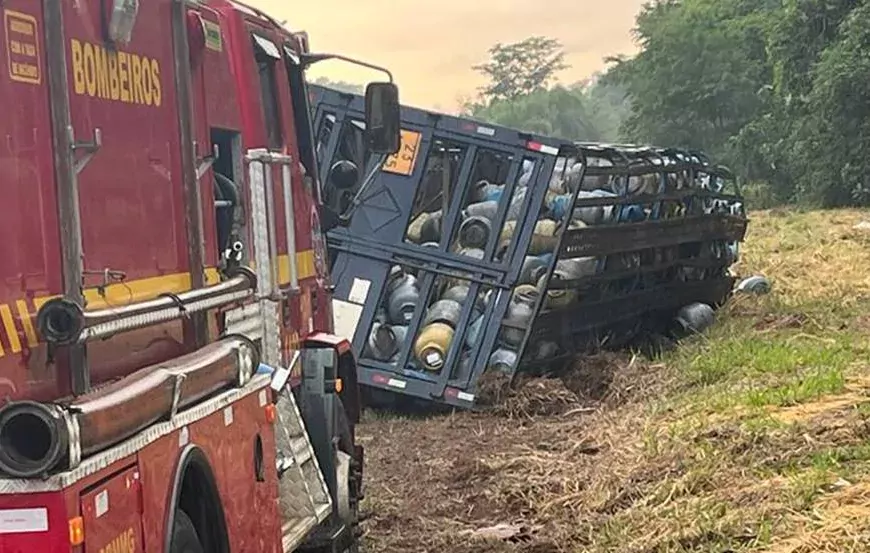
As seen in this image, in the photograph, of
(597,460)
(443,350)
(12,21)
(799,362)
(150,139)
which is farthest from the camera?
(443,350)

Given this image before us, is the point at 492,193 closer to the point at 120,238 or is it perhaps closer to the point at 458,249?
the point at 458,249

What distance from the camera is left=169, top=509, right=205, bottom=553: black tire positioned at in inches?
163

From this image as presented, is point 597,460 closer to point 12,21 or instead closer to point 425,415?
point 425,415

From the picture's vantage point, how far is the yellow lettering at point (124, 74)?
4.24 meters

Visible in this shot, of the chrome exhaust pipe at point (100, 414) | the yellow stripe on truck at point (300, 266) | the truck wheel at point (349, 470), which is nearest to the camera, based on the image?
the chrome exhaust pipe at point (100, 414)

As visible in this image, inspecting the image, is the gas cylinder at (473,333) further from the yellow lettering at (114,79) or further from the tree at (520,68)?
the tree at (520,68)

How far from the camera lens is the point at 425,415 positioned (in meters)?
11.8

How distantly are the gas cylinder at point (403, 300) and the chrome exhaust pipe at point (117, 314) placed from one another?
6.74m

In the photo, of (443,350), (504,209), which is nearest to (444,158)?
(504,209)

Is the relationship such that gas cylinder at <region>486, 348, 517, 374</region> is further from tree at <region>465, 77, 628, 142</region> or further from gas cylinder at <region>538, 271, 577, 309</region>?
tree at <region>465, 77, 628, 142</region>

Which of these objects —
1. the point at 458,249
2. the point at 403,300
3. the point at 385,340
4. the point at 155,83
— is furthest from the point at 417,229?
the point at 155,83

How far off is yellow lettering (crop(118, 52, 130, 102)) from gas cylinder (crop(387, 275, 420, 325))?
745 cm

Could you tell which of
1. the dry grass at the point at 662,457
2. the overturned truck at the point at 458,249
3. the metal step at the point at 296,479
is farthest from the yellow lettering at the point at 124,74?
the overturned truck at the point at 458,249

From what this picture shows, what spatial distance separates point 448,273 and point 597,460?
125 inches
